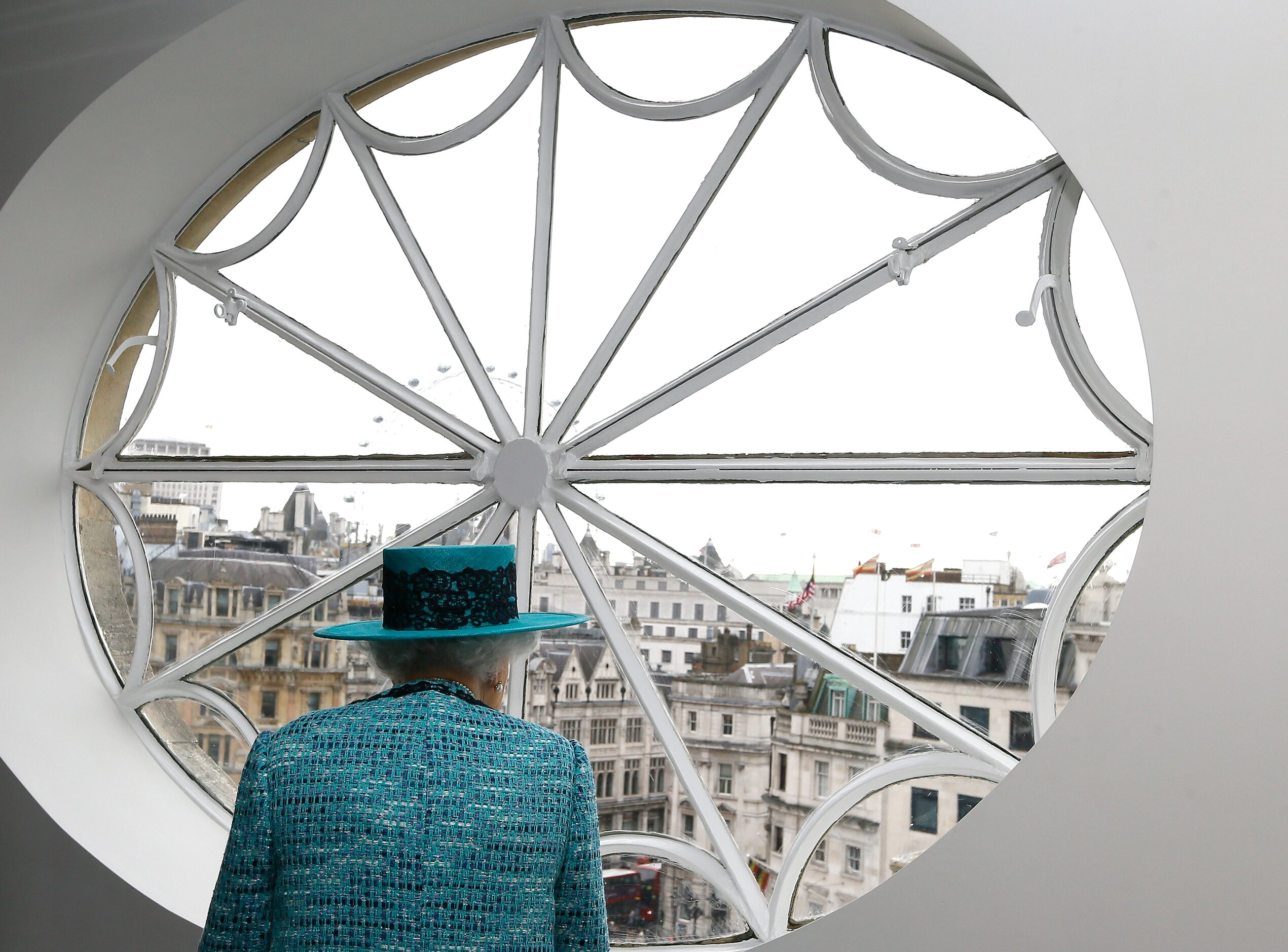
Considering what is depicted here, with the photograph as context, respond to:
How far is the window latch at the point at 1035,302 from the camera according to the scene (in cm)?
222

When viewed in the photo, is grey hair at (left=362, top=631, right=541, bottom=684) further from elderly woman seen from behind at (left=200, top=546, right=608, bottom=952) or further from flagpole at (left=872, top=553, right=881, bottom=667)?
flagpole at (left=872, top=553, right=881, bottom=667)

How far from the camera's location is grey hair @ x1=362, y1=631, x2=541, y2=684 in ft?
4.92

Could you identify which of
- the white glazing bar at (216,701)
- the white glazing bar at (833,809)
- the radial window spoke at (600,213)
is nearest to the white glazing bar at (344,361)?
the radial window spoke at (600,213)

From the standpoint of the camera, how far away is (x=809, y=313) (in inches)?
97.7

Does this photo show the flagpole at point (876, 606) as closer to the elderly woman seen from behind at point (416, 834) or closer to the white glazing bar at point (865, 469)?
the white glazing bar at point (865, 469)

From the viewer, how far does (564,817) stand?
4.65 ft

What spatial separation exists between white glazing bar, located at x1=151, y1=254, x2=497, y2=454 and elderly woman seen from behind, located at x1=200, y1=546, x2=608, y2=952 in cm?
146

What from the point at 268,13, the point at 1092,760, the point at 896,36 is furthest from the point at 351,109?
the point at 1092,760

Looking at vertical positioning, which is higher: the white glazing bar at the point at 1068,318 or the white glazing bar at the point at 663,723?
the white glazing bar at the point at 1068,318

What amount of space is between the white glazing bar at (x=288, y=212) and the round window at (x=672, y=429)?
19mm

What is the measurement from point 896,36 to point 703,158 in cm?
56

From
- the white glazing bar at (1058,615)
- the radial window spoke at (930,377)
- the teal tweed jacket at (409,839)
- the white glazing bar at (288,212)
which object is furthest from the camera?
the white glazing bar at (288,212)

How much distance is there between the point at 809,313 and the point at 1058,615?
89 centimetres

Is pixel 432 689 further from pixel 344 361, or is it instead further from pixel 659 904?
pixel 344 361
